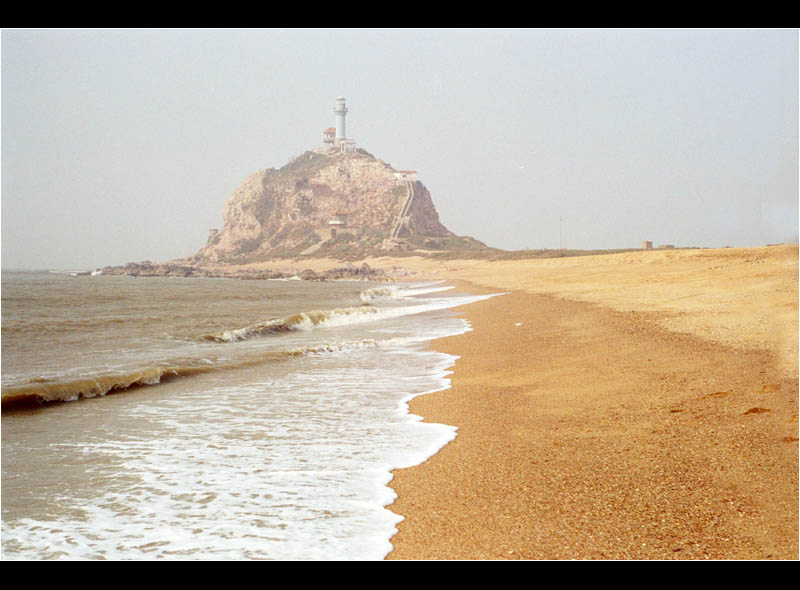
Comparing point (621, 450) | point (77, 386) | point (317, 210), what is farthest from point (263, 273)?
point (621, 450)

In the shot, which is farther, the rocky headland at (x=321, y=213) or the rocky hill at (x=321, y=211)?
the rocky hill at (x=321, y=211)

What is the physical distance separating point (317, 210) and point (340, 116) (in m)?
41.0

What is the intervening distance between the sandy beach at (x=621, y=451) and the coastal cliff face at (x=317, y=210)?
11741 centimetres

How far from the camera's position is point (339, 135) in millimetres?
167625

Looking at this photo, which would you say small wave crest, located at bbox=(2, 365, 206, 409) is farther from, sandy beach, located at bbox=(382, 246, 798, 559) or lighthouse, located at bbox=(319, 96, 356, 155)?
lighthouse, located at bbox=(319, 96, 356, 155)

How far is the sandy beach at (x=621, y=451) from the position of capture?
294cm

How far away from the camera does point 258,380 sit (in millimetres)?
8586

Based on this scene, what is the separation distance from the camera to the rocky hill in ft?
431

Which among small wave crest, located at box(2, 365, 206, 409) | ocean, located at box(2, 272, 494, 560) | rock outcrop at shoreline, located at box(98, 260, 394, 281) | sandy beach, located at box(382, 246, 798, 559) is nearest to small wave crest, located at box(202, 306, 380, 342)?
ocean, located at box(2, 272, 494, 560)

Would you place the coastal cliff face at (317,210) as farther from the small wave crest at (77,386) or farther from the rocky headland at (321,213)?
the small wave crest at (77,386)

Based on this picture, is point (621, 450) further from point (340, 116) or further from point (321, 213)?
point (340, 116)

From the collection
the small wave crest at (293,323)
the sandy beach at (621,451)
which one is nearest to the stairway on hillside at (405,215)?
the small wave crest at (293,323)
